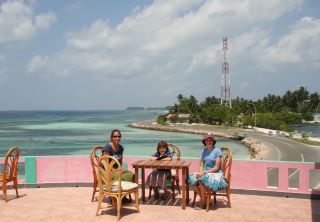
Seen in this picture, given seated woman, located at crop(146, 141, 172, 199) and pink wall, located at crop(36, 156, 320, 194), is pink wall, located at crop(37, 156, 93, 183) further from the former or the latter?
seated woman, located at crop(146, 141, 172, 199)

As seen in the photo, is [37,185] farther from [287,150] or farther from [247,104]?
[247,104]

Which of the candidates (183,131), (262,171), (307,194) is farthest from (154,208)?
(183,131)

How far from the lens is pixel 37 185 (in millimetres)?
8375

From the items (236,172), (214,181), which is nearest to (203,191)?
(214,181)

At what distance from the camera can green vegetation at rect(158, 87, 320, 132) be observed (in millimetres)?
107562

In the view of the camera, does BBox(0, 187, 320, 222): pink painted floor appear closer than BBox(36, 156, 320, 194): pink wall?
Yes

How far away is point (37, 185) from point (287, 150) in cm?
4767

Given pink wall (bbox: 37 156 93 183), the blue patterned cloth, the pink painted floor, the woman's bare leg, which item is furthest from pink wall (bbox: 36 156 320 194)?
the woman's bare leg

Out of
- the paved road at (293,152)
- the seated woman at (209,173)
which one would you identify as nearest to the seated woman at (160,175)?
the seated woman at (209,173)

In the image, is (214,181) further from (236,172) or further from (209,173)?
(236,172)

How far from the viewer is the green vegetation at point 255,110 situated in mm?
107562

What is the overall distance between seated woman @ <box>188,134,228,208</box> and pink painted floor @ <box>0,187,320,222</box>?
43 centimetres

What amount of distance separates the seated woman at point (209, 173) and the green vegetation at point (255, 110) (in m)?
81.9

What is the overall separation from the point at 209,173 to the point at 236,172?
1581mm
